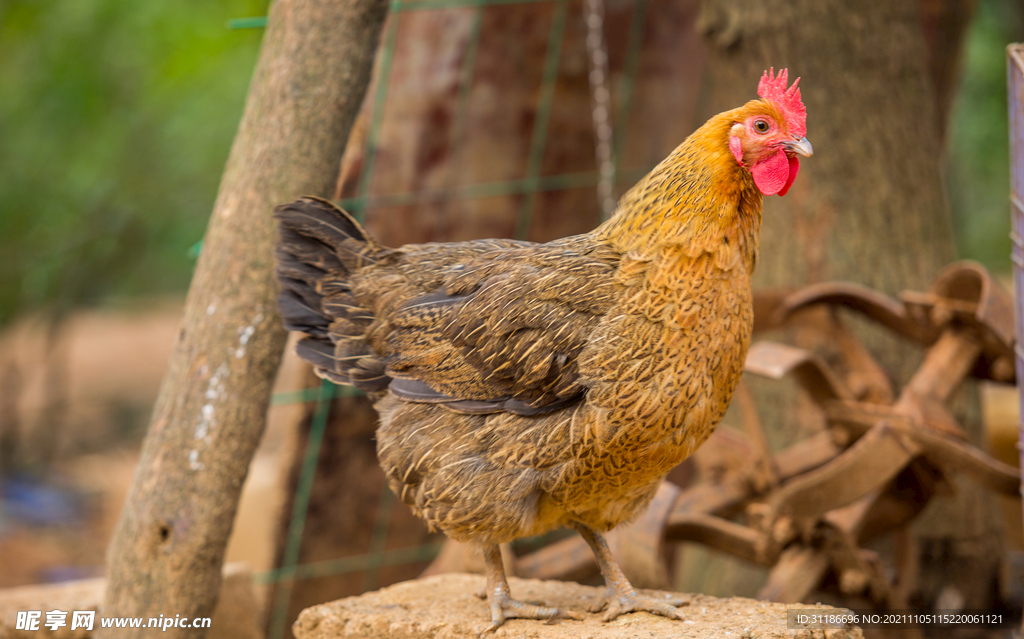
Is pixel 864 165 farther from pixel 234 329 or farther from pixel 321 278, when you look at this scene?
pixel 234 329

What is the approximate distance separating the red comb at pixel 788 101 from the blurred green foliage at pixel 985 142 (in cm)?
703

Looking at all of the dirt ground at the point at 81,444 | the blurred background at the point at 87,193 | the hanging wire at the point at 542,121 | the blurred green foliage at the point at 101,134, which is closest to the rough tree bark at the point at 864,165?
the hanging wire at the point at 542,121

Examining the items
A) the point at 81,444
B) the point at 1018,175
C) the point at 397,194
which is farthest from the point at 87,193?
the point at 1018,175

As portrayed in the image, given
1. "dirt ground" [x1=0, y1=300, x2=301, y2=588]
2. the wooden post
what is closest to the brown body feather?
the wooden post

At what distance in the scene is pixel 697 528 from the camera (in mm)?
3275

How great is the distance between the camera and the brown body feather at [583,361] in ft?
7.69

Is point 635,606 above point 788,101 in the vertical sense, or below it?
below

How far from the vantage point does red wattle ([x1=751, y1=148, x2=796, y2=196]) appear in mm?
2311

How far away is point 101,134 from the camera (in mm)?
7953

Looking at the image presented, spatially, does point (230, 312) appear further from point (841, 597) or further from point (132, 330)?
point (132, 330)

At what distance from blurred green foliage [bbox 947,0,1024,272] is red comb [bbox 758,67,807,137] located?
7.03 meters

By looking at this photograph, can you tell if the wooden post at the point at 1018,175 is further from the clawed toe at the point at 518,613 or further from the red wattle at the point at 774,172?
the clawed toe at the point at 518,613

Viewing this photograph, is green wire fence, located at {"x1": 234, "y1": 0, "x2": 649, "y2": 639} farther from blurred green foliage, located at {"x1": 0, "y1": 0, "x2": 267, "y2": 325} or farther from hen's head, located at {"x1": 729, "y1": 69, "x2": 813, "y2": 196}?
blurred green foliage, located at {"x1": 0, "y1": 0, "x2": 267, "y2": 325}

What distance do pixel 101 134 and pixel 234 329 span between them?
19.6 feet
